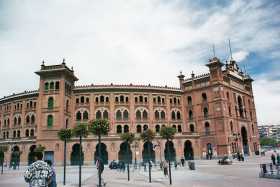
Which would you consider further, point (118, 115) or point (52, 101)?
point (118, 115)

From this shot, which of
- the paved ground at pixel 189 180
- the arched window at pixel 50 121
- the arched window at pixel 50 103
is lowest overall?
the paved ground at pixel 189 180

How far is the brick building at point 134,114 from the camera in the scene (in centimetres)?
4759

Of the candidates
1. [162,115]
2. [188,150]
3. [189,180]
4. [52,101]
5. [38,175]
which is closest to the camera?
[38,175]

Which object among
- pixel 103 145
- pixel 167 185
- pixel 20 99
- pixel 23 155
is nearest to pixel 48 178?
pixel 167 185

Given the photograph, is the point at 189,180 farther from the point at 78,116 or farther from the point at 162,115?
the point at 78,116

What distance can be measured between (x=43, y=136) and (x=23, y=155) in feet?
19.3

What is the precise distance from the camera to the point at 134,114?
5359 centimetres

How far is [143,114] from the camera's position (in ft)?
179

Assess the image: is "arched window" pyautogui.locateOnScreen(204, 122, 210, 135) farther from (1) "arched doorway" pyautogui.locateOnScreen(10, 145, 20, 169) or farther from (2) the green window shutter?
(1) "arched doorway" pyautogui.locateOnScreen(10, 145, 20, 169)

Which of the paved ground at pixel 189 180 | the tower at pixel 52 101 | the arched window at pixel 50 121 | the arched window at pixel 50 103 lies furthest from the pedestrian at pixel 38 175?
the arched window at pixel 50 103

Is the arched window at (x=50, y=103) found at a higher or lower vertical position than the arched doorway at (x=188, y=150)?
higher

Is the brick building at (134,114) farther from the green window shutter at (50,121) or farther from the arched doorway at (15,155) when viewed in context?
the arched doorway at (15,155)

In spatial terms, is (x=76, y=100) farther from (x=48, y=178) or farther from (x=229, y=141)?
(x=48, y=178)

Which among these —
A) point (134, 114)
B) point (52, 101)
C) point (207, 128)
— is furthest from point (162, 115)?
point (52, 101)
